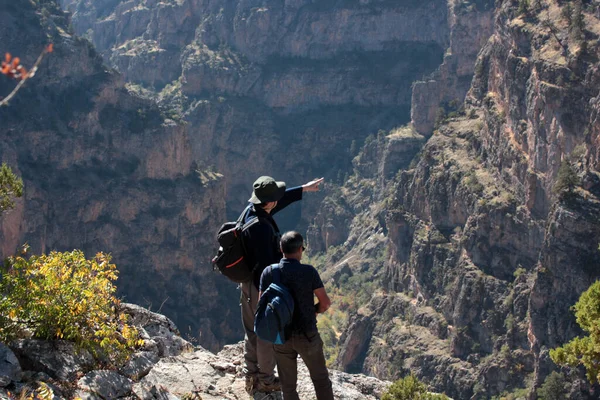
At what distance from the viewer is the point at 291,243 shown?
349 inches

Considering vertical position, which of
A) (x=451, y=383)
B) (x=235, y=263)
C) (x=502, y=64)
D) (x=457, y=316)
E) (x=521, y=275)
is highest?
(x=502, y=64)

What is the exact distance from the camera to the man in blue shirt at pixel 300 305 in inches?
346

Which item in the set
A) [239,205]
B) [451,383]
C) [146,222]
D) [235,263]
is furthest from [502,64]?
[239,205]

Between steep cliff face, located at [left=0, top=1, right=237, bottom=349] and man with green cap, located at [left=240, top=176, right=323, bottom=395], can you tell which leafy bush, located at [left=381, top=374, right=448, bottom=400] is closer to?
man with green cap, located at [left=240, top=176, right=323, bottom=395]

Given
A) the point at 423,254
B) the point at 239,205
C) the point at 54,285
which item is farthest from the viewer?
the point at 239,205

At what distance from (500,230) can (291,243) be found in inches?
1950

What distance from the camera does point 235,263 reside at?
9898mm

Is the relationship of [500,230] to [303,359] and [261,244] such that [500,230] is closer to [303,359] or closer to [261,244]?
[261,244]

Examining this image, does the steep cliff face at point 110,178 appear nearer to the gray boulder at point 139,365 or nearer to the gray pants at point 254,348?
the gray boulder at point 139,365

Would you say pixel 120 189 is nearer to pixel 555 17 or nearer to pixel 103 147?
pixel 103 147

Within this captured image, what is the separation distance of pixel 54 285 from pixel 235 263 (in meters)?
2.53

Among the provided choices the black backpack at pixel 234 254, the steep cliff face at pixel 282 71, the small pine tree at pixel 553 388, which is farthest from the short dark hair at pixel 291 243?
the steep cliff face at pixel 282 71

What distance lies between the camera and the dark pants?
8.95 meters

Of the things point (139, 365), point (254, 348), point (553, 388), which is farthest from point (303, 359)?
point (553, 388)
